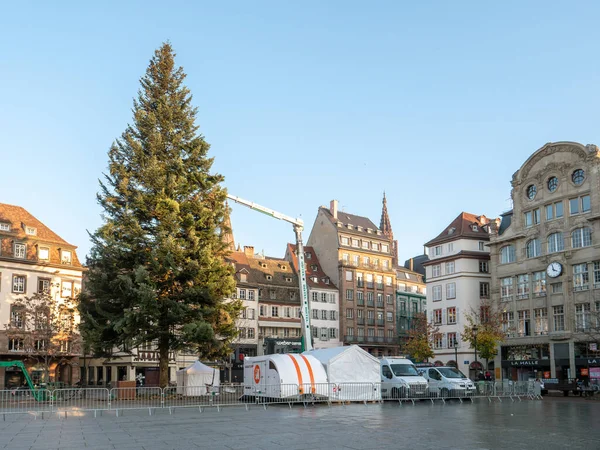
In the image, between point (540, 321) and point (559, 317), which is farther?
point (540, 321)

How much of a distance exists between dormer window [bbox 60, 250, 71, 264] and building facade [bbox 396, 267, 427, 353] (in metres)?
43.4

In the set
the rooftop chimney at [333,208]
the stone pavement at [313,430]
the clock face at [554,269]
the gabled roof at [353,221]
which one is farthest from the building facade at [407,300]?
the stone pavement at [313,430]

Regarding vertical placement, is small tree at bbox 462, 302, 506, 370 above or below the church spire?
below

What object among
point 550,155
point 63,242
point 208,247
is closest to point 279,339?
point 63,242

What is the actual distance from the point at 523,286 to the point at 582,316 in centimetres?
722

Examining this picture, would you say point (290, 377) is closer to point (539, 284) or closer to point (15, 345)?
point (15, 345)

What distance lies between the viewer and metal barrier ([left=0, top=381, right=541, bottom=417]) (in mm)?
31641

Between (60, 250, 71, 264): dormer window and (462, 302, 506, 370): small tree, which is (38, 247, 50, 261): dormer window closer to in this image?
(60, 250, 71, 264): dormer window

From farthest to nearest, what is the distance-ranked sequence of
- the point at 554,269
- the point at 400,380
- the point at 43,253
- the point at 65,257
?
the point at 65,257, the point at 43,253, the point at 554,269, the point at 400,380

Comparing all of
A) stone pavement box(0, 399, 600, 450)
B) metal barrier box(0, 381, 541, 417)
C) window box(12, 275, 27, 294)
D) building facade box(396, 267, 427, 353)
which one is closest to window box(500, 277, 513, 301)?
building facade box(396, 267, 427, 353)

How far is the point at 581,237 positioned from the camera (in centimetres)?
5769

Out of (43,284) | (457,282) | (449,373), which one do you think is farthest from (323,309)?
(449,373)

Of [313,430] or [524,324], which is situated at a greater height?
[524,324]

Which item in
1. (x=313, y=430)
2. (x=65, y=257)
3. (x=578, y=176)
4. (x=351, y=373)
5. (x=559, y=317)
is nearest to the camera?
(x=313, y=430)
